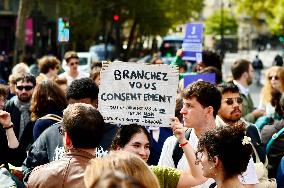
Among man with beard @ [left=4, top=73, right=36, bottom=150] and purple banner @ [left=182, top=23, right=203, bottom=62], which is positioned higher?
purple banner @ [left=182, top=23, right=203, bottom=62]

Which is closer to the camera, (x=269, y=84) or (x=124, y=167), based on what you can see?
(x=124, y=167)

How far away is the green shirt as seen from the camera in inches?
215

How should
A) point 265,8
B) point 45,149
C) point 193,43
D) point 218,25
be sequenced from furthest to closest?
1. point 218,25
2. point 265,8
3. point 193,43
4. point 45,149

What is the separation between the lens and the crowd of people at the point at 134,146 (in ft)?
15.8

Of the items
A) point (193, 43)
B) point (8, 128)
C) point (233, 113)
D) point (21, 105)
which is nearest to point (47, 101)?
point (8, 128)

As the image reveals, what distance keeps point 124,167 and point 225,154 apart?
1.28 metres

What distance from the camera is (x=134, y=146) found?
18.0 feet

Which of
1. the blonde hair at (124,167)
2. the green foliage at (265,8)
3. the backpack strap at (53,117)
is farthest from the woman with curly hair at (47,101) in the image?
the green foliage at (265,8)

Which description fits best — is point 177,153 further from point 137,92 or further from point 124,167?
point 124,167

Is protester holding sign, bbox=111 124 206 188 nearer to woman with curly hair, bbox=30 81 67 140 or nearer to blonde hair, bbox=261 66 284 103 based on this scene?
woman with curly hair, bbox=30 81 67 140

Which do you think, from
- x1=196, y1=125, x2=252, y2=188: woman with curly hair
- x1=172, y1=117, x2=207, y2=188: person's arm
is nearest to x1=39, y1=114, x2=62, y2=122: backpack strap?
x1=172, y1=117, x2=207, y2=188: person's arm

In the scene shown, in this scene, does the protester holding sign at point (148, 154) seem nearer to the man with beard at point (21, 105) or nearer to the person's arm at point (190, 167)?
the person's arm at point (190, 167)

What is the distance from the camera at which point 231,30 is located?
11975cm

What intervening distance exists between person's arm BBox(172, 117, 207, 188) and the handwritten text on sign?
0.23 meters
